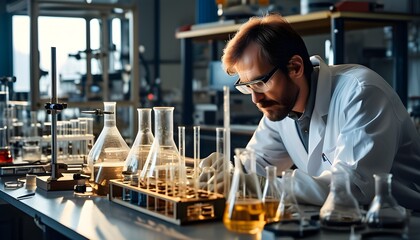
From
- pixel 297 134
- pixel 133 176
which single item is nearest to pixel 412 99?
pixel 297 134

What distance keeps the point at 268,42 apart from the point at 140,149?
56 cm

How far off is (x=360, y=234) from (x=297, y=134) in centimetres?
111

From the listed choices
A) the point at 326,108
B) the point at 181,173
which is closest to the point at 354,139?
the point at 326,108

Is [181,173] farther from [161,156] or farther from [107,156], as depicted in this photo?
[107,156]

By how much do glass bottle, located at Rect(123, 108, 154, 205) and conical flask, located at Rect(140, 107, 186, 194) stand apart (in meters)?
0.08

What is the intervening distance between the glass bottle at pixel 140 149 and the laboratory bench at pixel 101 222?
11 centimetres

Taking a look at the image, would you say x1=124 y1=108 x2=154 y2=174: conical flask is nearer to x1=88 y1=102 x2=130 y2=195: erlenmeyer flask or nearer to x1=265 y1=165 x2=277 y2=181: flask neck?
x1=88 y1=102 x2=130 y2=195: erlenmeyer flask

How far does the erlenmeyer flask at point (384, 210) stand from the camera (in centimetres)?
126

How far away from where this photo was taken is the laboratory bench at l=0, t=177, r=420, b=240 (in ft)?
4.55

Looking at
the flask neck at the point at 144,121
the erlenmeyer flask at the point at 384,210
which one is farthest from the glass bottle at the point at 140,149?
the erlenmeyer flask at the point at 384,210

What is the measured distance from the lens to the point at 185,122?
5527 mm

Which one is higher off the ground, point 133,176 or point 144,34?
point 144,34

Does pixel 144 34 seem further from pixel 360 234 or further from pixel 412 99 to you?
pixel 360 234

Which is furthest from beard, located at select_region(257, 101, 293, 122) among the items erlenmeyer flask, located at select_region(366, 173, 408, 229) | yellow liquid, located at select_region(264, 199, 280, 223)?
erlenmeyer flask, located at select_region(366, 173, 408, 229)
